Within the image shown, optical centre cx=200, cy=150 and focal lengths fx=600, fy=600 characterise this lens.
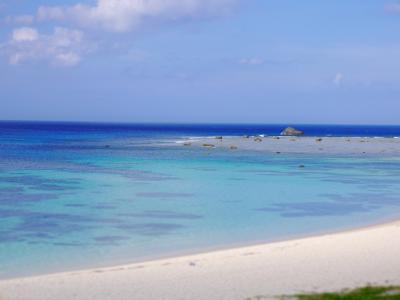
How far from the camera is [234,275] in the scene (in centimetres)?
1141

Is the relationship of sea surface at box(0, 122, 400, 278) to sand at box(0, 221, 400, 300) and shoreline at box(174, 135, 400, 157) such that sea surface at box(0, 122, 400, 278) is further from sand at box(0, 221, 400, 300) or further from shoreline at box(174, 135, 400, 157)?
shoreline at box(174, 135, 400, 157)

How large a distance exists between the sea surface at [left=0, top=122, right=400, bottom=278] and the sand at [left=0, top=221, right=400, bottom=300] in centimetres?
165

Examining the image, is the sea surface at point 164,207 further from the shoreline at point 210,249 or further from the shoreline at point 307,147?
the shoreline at point 307,147

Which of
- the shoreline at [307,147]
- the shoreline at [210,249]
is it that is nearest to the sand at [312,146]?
the shoreline at [307,147]

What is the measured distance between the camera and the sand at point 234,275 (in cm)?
1008

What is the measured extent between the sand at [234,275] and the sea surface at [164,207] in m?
1.65

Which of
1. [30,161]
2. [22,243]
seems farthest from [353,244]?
[30,161]

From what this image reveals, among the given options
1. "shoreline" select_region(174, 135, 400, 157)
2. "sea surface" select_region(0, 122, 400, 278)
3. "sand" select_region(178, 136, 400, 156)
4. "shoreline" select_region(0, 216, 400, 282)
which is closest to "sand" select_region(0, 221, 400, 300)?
"shoreline" select_region(0, 216, 400, 282)

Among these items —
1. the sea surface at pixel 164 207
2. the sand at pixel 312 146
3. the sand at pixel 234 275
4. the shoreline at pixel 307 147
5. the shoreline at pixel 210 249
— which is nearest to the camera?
the sand at pixel 234 275

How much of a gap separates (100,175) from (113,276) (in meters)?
22.3

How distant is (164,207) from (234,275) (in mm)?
10792

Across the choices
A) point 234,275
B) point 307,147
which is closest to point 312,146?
point 307,147

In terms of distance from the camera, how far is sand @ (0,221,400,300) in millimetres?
10078

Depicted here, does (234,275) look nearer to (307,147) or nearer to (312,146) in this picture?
(307,147)
